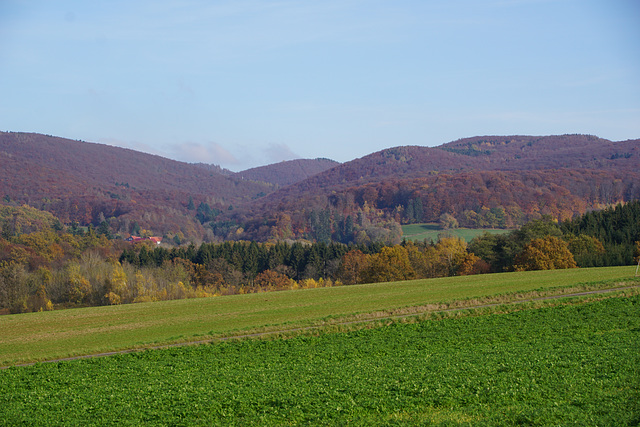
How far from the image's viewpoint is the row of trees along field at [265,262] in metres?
81.4

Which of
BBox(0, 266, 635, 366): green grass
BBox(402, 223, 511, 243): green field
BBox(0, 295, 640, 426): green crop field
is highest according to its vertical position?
BBox(402, 223, 511, 243): green field

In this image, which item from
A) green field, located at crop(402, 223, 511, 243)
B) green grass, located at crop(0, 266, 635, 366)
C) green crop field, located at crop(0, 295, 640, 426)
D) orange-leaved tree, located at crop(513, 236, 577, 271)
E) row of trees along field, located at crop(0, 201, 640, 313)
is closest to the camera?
green crop field, located at crop(0, 295, 640, 426)

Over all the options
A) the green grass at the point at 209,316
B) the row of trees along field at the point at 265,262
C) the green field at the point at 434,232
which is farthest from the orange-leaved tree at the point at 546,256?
the green field at the point at 434,232

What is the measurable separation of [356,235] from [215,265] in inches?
3329

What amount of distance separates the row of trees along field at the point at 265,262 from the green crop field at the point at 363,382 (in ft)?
184

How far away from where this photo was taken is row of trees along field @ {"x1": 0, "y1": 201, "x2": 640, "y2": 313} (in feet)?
Result: 267

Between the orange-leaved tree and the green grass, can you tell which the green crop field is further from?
the orange-leaved tree

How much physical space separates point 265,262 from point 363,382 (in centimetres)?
9838

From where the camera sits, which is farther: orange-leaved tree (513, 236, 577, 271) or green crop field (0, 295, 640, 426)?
orange-leaved tree (513, 236, 577, 271)

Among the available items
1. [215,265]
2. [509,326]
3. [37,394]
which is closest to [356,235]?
[215,265]

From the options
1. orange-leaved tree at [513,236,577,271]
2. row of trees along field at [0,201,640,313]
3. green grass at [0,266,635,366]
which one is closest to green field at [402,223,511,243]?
row of trees along field at [0,201,640,313]

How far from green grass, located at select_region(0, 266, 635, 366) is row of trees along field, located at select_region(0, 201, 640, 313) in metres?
28.1

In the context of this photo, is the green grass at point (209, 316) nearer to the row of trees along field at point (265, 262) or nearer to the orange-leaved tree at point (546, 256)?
the orange-leaved tree at point (546, 256)

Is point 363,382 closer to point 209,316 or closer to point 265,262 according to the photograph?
point 209,316
